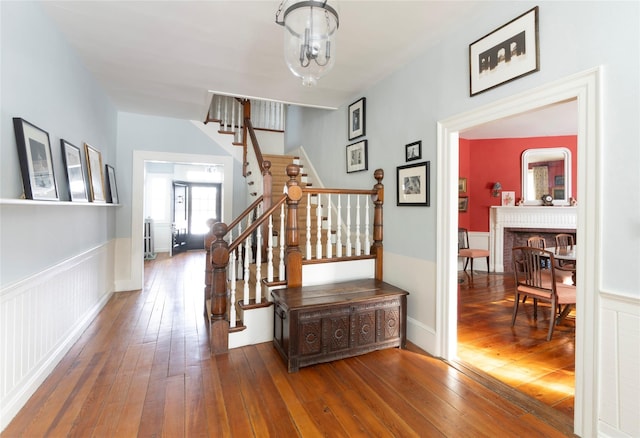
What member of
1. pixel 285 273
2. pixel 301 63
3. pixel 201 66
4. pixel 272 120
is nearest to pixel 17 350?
pixel 285 273

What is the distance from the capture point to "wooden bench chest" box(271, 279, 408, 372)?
2.45m

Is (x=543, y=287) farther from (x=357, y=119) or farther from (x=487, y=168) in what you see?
(x=487, y=168)

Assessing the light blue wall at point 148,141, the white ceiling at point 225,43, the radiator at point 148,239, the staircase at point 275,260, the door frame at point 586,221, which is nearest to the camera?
the door frame at point 586,221

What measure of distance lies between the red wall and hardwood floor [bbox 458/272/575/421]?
8.54 feet

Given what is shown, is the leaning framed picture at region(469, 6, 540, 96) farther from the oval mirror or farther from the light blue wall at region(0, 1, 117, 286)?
the oval mirror

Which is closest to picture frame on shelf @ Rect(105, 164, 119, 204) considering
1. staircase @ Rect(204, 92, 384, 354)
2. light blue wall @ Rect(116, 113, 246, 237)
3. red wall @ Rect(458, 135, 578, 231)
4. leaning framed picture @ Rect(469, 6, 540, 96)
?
light blue wall @ Rect(116, 113, 246, 237)

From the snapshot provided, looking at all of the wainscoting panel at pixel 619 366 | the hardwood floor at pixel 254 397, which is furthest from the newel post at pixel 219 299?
the wainscoting panel at pixel 619 366

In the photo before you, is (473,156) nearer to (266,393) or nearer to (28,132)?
(266,393)

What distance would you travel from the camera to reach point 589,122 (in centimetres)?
162

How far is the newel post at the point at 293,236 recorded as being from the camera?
286 cm

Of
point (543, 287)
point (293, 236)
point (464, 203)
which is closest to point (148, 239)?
point (293, 236)

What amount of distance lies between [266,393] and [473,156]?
6377 mm

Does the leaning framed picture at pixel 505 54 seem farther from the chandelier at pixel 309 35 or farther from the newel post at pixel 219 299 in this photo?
the newel post at pixel 219 299

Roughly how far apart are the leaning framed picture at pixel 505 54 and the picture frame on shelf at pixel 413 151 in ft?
2.17
